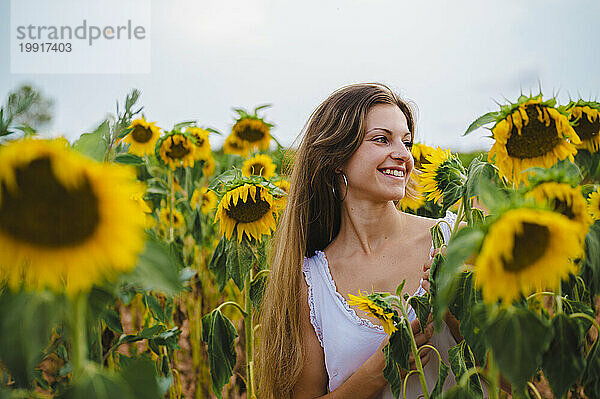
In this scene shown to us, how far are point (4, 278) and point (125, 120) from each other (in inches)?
11.0

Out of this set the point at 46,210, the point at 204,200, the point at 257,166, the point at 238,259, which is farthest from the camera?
the point at 204,200

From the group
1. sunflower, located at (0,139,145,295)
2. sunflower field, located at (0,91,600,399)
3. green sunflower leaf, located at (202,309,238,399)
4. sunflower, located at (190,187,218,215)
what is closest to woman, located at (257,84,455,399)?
green sunflower leaf, located at (202,309,238,399)

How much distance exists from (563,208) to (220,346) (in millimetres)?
874

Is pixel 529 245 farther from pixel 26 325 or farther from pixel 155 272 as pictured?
pixel 26 325

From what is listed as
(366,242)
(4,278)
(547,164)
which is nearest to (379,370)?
(366,242)

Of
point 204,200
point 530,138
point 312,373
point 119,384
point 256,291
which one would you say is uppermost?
point 530,138

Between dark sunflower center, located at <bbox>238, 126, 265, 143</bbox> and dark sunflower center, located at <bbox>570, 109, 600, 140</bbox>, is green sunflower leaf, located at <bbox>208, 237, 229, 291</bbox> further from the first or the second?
dark sunflower center, located at <bbox>238, 126, 265, 143</bbox>

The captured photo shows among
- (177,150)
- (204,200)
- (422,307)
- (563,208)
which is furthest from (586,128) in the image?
(204,200)

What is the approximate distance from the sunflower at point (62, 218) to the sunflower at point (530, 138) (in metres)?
0.59

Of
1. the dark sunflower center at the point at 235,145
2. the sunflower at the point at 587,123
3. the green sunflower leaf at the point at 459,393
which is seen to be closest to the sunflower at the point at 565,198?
the green sunflower leaf at the point at 459,393

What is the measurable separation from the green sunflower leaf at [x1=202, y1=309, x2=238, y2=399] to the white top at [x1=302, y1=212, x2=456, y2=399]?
33 centimetres

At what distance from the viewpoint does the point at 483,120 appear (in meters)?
0.80

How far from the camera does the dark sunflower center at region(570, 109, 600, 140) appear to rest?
1162 millimetres

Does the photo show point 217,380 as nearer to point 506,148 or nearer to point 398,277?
point 398,277
